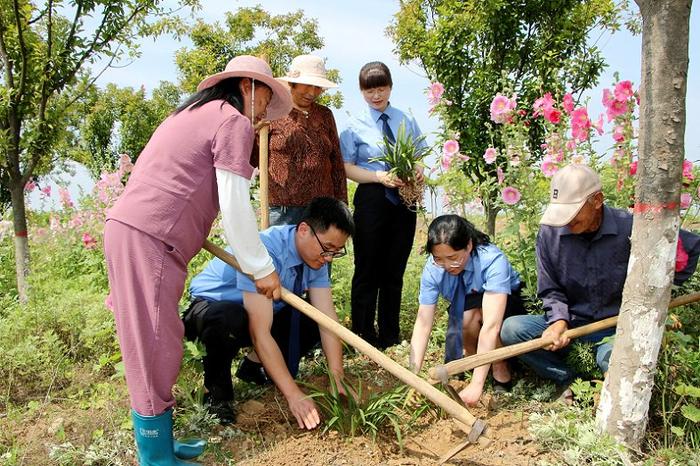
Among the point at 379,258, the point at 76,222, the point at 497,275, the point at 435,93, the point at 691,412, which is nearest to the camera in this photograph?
the point at 691,412

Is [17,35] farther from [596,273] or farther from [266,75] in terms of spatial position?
[596,273]

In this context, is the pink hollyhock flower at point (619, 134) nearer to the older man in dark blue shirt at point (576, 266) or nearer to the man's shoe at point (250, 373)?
the older man in dark blue shirt at point (576, 266)

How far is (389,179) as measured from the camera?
370 centimetres

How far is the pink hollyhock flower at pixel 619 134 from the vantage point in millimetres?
3326

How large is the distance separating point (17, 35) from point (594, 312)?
4.05 m

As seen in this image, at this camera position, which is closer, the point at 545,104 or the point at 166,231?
the point at 166,231

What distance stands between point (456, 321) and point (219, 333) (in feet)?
4.10

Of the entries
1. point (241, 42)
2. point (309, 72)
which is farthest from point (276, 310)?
point (241, 42)

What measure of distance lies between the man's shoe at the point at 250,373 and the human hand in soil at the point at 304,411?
0.59 m

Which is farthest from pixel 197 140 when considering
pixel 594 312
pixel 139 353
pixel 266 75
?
pixel 594 312

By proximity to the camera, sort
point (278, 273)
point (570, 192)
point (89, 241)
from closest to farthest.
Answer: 1. point (570, 192)
2. point (278, 273)
3. point (89, 241)

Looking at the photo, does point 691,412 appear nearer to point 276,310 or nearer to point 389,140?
point 276,310

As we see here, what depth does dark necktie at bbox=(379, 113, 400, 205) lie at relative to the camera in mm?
3834

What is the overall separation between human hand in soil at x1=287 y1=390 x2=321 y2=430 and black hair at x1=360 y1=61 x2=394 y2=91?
6.55 feet
